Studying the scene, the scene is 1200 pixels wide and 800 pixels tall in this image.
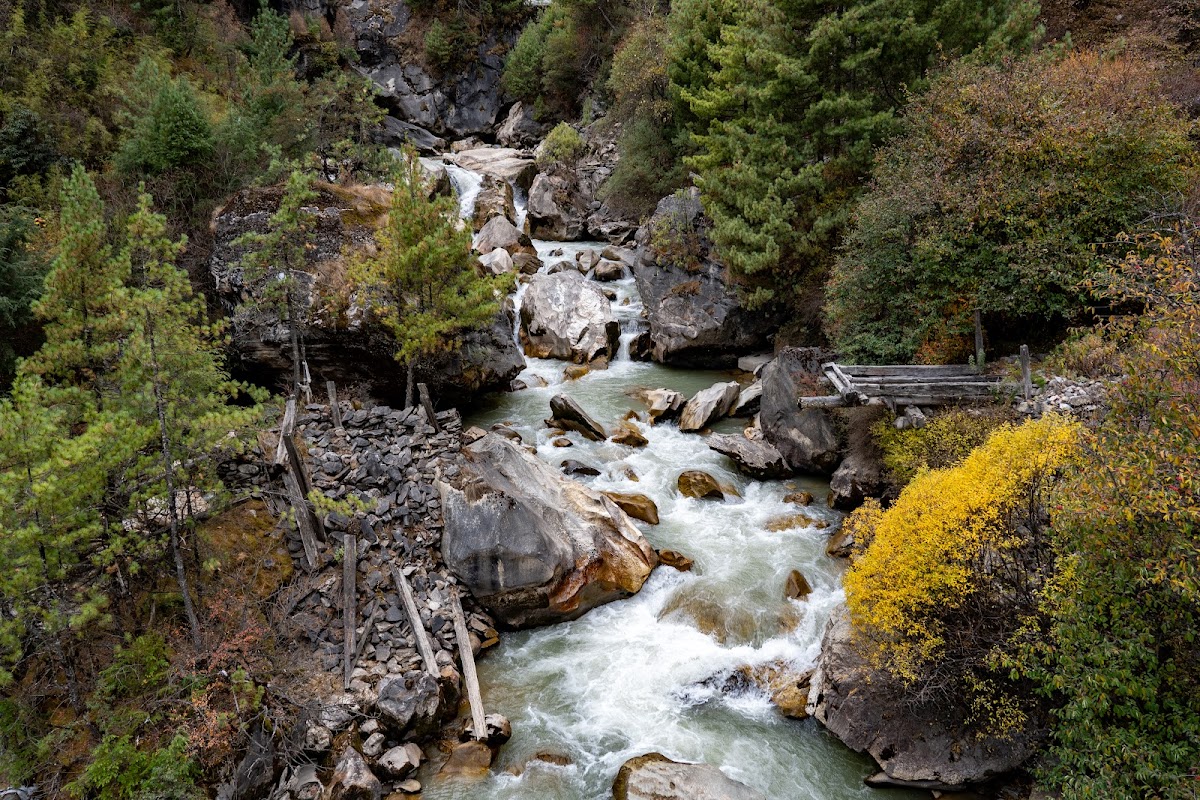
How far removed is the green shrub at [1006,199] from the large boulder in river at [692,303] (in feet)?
22.7

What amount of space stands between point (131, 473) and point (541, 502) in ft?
24.9

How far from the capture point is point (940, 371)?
1683 centimetres

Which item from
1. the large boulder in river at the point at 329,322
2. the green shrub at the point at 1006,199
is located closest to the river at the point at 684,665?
the large boulder in river at the point at 329,322

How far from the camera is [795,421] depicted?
62.2 feet

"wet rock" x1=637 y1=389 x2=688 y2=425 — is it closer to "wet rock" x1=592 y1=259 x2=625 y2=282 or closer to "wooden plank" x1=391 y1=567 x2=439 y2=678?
"wet rock" x1=592 y1=259 x2=625 y2=282

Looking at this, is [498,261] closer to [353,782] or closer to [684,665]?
[684,665]

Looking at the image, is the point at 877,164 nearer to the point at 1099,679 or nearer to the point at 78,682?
the point at 1099,679

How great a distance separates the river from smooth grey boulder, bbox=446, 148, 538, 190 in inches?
1039

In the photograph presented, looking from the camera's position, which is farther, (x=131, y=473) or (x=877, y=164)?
(x=877, y=164)

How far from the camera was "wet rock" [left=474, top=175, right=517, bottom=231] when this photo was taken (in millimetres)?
35594

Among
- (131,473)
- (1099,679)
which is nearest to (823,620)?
(1099,679)

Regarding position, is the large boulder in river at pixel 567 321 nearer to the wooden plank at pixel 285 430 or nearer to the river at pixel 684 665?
the river at pixel 684 665

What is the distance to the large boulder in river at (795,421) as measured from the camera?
18.4m

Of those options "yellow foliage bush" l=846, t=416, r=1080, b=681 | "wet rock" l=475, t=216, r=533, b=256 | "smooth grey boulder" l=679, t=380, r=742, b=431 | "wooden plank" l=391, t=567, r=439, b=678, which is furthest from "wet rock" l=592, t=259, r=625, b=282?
"yellow foliage bush" l=846, t=416, r=1080, b=681
